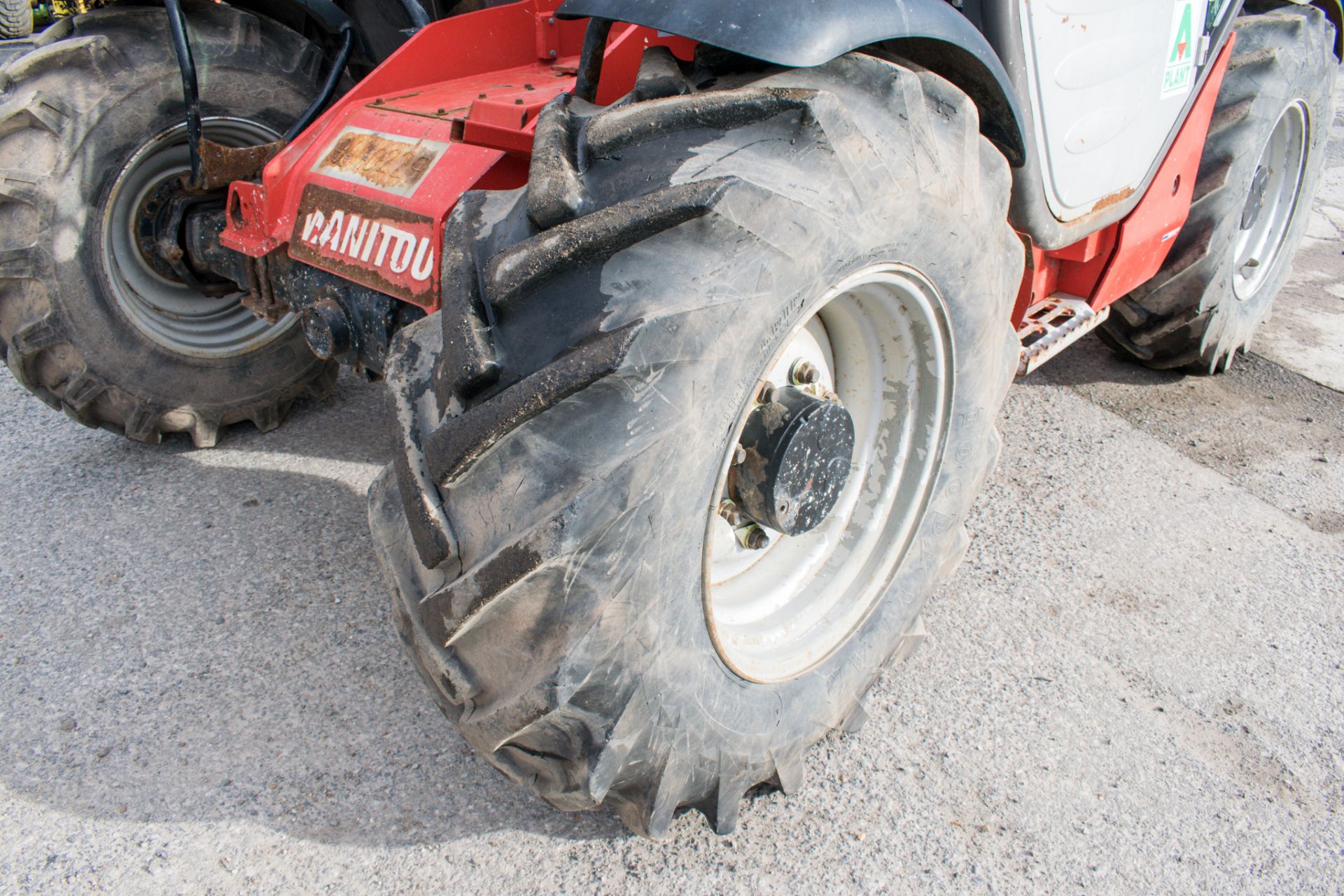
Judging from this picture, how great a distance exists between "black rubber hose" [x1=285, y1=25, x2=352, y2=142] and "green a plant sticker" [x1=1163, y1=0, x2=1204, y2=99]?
6.96 ft

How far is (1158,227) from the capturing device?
2721 mm

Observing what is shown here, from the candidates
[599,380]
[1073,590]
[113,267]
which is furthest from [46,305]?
[1073,590]

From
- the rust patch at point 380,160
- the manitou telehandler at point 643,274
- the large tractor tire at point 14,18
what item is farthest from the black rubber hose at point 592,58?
the large tractor tire at point 14,18

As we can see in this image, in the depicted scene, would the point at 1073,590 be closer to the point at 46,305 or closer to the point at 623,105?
the point at 623,105

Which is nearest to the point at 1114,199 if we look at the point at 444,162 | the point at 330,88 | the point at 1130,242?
the point at 1130,242

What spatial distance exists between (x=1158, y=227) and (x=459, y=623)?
241 centimetres

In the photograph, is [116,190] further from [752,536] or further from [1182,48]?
[1182,48]

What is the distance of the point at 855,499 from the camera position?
1969 mm

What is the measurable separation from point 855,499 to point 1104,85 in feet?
3.78

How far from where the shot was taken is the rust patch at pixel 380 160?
6.33 ft

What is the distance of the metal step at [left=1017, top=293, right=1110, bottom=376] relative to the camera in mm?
2398

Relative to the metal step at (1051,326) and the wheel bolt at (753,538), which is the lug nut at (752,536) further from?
the metal step at (1051,326)

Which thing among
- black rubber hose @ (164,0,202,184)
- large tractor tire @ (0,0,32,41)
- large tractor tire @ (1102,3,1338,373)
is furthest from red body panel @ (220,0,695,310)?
large tractor tire @ (0,0,32,41)

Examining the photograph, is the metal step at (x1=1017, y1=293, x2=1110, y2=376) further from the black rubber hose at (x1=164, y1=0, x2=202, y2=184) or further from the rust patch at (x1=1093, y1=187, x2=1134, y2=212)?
the black rubber hose at (x1=164, y1=0, x2=202, y2=184)
